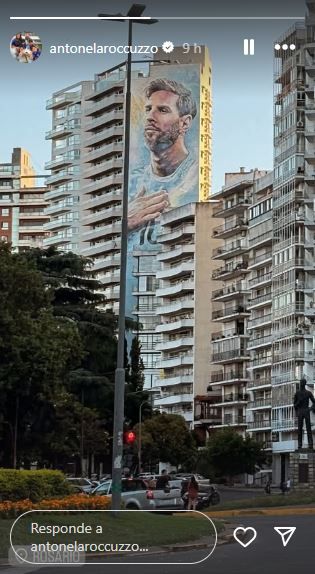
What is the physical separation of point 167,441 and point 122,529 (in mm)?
86900

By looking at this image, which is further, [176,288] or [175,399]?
[176,288]

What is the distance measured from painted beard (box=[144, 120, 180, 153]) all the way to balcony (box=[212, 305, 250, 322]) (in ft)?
56.6

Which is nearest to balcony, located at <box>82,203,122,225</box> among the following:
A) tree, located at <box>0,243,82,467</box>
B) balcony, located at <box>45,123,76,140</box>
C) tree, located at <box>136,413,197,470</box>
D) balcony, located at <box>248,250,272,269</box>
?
balcony, located at <box>45,123,76,140</box>

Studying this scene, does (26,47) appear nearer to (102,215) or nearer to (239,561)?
(239,561)

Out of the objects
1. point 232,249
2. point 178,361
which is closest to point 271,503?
point 232,249

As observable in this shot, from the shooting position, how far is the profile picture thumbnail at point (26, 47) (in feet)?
38.9

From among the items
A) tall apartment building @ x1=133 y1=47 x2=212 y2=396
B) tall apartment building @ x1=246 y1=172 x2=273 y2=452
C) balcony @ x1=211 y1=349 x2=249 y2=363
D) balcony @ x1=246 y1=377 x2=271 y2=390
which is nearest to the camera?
balcony @ x1=246 y1=377 x2=271 y2=390

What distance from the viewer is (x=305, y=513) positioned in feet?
107

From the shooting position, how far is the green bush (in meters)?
25.0

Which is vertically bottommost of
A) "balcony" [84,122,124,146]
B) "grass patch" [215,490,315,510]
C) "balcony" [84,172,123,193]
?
"grass patch" [215,490,315,510]

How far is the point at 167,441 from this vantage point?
328 feet

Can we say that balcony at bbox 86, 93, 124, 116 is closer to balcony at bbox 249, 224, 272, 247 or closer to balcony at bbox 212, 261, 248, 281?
balcony at bbox 212, 261, 248, 281

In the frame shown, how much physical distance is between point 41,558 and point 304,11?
17.9 ft

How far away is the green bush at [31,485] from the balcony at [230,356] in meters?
90.5
